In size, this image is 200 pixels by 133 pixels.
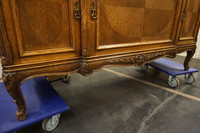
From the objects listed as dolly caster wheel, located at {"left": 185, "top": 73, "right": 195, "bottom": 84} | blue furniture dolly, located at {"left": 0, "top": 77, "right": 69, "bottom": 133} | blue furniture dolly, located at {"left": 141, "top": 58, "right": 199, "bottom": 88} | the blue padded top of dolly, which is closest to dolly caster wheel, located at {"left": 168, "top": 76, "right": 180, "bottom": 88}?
blue furniture dolly, located at {"left": 141, "top": 58, "right": 199, "bottom": 88}

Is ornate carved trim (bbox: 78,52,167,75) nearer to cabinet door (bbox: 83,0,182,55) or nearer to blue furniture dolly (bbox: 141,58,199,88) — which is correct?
cabinet door (bbox: 83,0,182,55)

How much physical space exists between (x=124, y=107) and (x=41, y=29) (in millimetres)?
1060

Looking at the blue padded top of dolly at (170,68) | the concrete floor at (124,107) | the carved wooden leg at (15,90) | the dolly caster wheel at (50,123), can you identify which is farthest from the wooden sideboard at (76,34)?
the blue padded top of dolly at (170,68)

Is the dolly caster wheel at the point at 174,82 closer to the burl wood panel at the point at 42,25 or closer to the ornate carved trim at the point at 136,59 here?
the ornate carved trim at the point at 136,59

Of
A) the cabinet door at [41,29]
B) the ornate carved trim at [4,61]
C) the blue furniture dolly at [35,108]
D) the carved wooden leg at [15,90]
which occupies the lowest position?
the blue furniture dolly at [35,108]

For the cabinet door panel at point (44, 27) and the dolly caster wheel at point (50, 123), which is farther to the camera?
the dolly caster wheel at point (50, 123)

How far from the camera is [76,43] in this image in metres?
0.90

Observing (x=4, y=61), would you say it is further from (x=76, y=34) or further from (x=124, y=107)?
(x=124, y=107)

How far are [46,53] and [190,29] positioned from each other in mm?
1567

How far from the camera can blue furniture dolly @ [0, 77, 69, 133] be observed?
34.4 inches

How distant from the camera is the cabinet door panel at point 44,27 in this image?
72 cm

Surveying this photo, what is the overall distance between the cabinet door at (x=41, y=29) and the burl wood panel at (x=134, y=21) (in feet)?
0.67

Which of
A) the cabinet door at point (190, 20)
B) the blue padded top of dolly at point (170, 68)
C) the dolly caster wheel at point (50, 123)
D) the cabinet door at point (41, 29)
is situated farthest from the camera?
the blue padded top of dolly at point (170, 68)

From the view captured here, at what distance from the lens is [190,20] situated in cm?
145
